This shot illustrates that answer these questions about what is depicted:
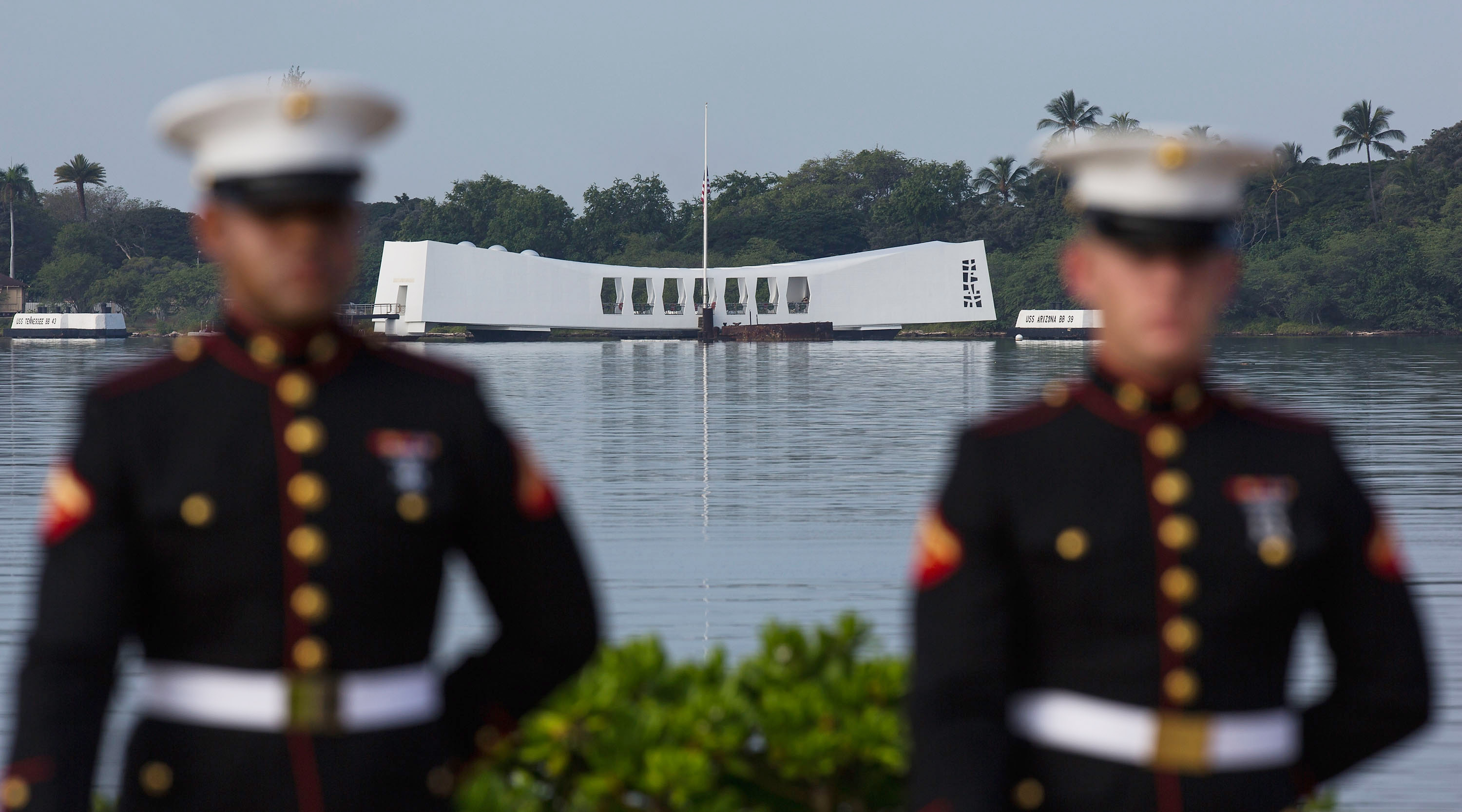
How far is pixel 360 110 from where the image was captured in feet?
5.32

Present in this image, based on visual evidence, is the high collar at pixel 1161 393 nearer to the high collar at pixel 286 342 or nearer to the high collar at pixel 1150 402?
the high collar at pixel 1150 402

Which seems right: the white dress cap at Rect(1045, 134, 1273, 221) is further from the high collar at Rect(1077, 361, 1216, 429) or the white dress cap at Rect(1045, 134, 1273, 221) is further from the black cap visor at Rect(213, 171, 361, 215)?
the black cap visor at Rect(213, 171, 361, 215)

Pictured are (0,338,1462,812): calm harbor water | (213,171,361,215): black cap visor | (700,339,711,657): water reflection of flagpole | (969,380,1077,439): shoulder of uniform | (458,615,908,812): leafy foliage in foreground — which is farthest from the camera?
(700,339,711,657): water reflection of flagpole

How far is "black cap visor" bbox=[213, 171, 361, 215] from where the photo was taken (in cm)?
154

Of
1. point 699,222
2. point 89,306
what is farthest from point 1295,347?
point 89,306

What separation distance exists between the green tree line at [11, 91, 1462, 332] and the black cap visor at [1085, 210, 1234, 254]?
64.5 m

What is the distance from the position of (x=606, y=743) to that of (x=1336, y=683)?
131cm

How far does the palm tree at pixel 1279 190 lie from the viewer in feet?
242

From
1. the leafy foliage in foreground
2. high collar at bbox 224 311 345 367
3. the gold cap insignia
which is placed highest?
the gold cap insignia

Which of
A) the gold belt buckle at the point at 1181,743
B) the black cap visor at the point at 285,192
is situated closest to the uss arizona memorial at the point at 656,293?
the black cap visor at the point at 285,192

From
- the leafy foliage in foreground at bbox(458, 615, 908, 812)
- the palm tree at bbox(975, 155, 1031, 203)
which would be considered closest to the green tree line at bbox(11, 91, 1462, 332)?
the palm tree at bbox(975, 155, 1031, 203)

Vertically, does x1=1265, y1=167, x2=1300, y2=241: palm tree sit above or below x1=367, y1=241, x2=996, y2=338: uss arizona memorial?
above

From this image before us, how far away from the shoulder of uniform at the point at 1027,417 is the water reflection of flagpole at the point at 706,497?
1.57 meters

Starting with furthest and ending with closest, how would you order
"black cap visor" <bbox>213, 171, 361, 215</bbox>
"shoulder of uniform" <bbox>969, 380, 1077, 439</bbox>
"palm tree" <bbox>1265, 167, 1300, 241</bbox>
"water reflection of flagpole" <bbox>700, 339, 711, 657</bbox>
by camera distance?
"palm tree" <bbox>1265, 167, 1300, 241</bbox> < "water reflection of flagpole" <bbox>700, 339, 711, 657</bbox> < "shoulder of uniform" <bbox>969, 380, 1077, 439</bbox> < "black cap visor" <bbox>213, 171, 361, 215</bbox>
